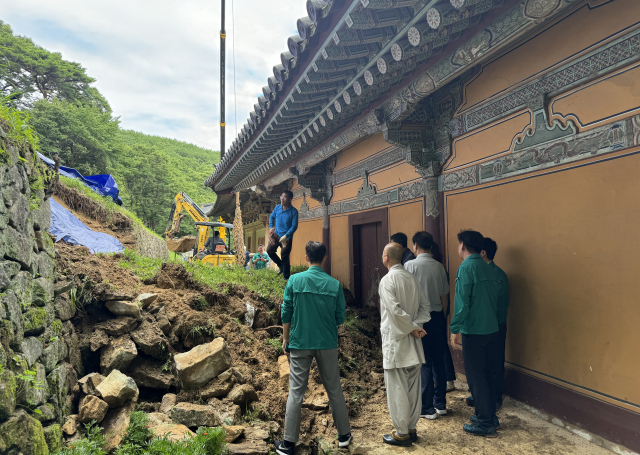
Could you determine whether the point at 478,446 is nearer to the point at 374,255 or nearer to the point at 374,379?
the point at 374,379

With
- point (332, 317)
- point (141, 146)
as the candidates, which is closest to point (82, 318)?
point (332, 317)

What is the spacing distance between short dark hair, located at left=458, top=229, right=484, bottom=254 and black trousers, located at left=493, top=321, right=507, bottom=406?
2.71ft

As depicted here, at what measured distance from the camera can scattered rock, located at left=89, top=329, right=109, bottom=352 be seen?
12.1 feet

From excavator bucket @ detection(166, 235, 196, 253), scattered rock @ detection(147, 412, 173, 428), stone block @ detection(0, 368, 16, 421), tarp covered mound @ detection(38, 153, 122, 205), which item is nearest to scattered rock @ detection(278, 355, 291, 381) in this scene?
scattered rock @ detection(147, 412, 173, 428)

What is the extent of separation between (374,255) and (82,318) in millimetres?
4621

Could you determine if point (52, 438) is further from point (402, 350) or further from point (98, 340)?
point (402, 350)

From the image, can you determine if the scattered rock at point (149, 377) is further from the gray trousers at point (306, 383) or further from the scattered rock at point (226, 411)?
the gray trousers at point (306, 383)

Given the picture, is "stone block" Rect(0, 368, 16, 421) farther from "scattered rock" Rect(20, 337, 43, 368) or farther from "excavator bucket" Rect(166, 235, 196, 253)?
"excavator bucket" Rect(166, 235, 196, 253)

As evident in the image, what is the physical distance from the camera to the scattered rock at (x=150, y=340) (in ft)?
12.8

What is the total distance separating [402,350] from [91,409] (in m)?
2.54

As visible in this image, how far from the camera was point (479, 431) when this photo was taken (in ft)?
10.6

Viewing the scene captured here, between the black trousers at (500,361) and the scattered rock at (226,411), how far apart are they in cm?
240

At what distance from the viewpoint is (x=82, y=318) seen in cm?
394

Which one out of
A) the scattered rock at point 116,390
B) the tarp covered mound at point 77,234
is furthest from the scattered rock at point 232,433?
the tarp covered mound at point 77,234
